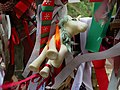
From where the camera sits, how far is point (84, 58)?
0.62m

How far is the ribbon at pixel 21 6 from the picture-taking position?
0.71m

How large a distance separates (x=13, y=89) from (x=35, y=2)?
0.27 m

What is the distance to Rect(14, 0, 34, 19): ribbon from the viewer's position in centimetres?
71

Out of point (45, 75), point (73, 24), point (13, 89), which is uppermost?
point (73, 24)

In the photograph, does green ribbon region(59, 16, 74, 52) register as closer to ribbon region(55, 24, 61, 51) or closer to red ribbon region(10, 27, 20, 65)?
ribbon region(55, 24, 61, 51)

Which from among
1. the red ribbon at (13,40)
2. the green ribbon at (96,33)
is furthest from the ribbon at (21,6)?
the green ribbon at (96,33)

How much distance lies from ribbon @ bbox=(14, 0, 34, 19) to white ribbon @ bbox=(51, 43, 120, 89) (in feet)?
0.67

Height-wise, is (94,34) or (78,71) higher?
(94,34)

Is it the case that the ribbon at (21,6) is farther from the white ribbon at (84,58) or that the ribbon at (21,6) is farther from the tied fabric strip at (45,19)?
the white ribbon at (84,58)

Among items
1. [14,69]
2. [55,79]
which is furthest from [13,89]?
[55,79]

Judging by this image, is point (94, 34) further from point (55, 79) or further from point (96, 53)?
point (55, 79)

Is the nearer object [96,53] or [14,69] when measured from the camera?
[96,53]

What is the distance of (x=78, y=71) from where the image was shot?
27.3 inches

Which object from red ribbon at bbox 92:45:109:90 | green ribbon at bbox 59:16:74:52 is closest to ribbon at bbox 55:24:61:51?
green ribbon at bbox 59:16:74:52
